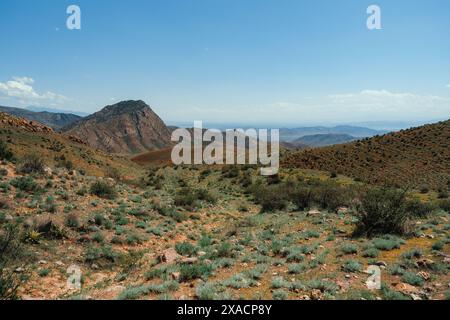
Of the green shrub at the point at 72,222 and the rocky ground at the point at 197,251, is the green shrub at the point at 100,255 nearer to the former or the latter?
the rocky ground at the point at 197,251

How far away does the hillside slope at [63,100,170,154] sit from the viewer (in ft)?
384

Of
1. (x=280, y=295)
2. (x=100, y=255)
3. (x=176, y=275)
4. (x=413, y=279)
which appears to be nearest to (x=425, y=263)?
(x=413, y=279)

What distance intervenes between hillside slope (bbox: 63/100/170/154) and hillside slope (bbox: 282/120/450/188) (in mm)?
85875

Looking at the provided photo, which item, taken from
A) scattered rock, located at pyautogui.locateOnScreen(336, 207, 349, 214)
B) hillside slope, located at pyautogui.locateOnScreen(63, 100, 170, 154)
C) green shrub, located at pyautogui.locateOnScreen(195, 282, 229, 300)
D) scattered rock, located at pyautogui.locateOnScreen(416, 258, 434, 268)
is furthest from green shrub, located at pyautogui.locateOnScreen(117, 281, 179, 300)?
hillside slope, located at pyautogui.locateOnScreen(63, 100, 170, 154)

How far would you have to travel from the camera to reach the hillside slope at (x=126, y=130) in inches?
4609

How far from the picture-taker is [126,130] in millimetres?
133000

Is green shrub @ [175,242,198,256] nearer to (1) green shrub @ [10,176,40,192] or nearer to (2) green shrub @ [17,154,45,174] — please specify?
(1) green shrub @ [10,176,40,192]

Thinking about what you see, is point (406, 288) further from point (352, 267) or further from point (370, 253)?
point (370, 253)

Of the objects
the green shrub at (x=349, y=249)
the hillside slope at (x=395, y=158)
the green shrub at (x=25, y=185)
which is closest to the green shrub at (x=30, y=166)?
the green shrub at (x=25, y=185)

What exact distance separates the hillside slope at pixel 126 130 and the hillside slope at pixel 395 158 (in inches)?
3381

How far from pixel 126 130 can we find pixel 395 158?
115 m

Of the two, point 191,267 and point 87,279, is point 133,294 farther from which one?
point 87,279

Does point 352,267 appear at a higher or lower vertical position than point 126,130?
lower
